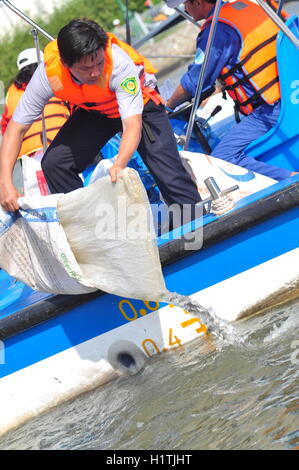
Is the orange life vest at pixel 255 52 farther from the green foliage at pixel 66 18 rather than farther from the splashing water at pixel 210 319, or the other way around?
the green foliage at pixel 66 18

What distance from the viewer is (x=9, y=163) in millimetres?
3812

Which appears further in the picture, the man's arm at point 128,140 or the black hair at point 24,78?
the black hair at point 24,78

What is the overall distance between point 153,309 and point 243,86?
57.4 inches

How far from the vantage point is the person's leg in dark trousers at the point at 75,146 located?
4.16 metres

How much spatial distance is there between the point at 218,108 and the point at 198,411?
7.12 ft

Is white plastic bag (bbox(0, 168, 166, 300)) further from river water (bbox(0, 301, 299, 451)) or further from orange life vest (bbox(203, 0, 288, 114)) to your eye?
orange life vest (bbox(203, 0, 288, 114))

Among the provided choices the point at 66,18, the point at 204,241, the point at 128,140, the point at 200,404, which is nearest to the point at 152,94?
the point at 128,140

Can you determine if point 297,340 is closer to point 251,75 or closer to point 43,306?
point 43,306

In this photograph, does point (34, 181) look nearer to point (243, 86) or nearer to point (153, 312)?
point (153, 312)

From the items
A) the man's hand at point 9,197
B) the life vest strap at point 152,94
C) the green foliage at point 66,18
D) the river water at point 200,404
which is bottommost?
the river water at point 200,404

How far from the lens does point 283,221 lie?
4066mm

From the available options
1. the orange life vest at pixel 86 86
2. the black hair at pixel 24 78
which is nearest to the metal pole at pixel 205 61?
the orange life vest at pixel 86 86

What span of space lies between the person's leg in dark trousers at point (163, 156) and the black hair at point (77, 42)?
24.4 inches

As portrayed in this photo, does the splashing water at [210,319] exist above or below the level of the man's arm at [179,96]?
below
